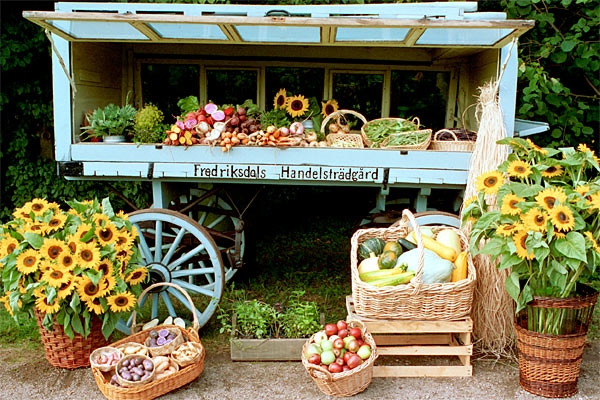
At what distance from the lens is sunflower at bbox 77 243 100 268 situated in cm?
329

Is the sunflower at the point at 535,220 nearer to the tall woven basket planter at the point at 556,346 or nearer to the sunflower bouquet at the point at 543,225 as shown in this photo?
the sunflower bouquet at the point at 543,225

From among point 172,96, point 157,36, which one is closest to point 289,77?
point 172,96

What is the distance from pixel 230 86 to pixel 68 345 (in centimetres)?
311

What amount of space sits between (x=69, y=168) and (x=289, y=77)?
7.78 feet

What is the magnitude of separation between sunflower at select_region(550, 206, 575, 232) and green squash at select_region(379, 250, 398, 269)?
0.96 metres

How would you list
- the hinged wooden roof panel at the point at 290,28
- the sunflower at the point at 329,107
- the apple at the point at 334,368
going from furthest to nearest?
the sunflower at the point at 329,107 → the hinged wooden roof panel at the point at 290,28 → the apple at the point at 334,368

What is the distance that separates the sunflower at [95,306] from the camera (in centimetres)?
331

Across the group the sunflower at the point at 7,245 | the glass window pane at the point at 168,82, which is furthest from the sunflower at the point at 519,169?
the glass window pane at the point at 168,82

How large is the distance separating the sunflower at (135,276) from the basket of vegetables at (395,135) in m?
1.91

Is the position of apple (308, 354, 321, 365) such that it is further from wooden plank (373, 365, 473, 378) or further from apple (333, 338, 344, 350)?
wooden plank (373, 365, 473, 378)

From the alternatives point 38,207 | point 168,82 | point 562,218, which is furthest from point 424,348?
point 168,82

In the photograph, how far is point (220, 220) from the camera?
18.9 ft

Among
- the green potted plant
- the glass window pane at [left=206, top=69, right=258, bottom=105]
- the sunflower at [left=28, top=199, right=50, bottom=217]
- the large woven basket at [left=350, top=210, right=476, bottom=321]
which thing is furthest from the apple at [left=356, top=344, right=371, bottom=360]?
the glass window pane at [left=206, top=69, right=258, bottom=105]

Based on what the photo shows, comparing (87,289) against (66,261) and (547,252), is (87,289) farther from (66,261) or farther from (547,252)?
(547,252)
